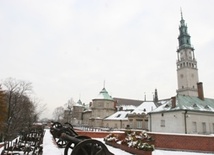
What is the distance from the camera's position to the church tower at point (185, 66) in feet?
224

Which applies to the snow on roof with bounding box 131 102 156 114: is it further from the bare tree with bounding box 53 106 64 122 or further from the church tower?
the bare tree with bounding box 53 106 64 122

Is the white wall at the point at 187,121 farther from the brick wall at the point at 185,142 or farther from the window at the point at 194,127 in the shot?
the brick wall at the point at 185,142

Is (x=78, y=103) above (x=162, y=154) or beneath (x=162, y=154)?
above

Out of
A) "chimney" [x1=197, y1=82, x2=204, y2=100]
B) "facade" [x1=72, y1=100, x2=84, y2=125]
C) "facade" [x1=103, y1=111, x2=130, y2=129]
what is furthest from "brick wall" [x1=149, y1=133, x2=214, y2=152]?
"facade" [x1=72, y1=100, x2=84, y2=125]

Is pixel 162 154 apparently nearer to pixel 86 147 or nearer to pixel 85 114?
pixel 86 147

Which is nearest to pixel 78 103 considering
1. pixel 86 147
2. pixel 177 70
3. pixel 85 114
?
pixel 85 114

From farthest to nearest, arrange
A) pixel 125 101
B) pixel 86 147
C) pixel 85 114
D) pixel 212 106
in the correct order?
pixel 125 101 → pixel 85 114 → pixel 212 106 → pixel 86 147

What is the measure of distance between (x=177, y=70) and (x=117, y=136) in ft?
202

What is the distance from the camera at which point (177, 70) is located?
73688 mm

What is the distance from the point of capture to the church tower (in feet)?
224

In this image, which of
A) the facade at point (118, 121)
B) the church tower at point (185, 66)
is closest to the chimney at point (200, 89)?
the facade at point (118, 121)

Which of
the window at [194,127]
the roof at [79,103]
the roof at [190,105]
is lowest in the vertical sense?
the window at [194,127]

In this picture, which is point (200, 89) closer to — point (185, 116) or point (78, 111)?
point (185, 116)

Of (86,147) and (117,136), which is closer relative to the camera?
(86,147)
